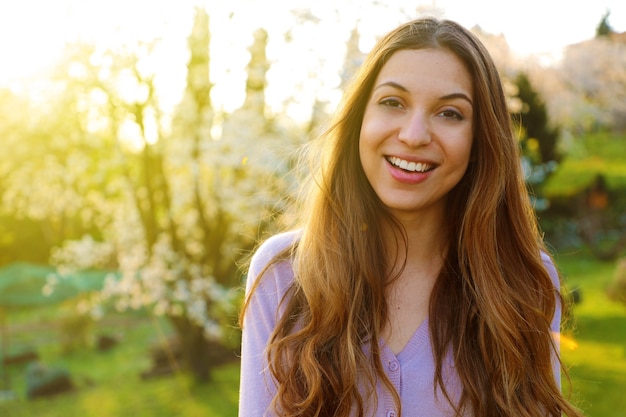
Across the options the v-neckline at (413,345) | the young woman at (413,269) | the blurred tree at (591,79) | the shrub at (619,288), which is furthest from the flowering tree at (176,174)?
the blurred tree at (591,79)

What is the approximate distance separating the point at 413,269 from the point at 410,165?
1.26 feet

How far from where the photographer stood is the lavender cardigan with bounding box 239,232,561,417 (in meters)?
1.83

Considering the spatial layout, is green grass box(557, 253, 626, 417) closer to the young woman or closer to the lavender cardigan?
the young woman

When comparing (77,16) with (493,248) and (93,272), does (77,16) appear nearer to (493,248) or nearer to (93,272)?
(93,272)

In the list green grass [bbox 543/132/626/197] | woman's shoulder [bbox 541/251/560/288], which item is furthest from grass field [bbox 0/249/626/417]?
woman's shoulder [bbox 541/251/560/288]

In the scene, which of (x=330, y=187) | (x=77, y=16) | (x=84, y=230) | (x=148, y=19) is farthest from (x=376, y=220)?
(x=84, y=230)

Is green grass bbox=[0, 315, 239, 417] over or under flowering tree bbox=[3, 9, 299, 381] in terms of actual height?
under

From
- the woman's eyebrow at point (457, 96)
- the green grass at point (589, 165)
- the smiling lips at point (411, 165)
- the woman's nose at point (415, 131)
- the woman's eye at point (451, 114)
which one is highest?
the woman's eyebrow at point (457, 96)

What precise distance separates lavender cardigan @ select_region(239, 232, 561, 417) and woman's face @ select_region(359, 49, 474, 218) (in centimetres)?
38

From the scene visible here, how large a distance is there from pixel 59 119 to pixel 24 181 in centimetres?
198

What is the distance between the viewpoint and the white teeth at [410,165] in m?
1.83

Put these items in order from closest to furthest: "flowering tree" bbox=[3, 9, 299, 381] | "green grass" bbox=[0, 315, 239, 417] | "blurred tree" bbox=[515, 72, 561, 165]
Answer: "flowering tree" bbox=[3, 9, 299, 381] < "green grass" bbox=[0, 315, 239, 417] < "blurred tree" bbox=[515, 72, 561, 165]

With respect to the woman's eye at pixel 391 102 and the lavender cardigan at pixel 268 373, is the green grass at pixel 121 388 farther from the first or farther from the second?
the woman's eye at pixel 391 102

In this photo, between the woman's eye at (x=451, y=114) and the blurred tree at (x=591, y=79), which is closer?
the woman's eye at (x=451, y=114)
